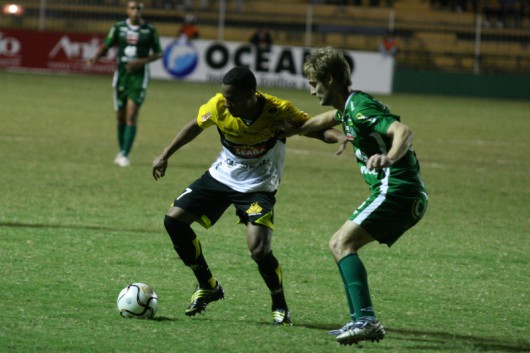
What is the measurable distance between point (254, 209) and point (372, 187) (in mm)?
832

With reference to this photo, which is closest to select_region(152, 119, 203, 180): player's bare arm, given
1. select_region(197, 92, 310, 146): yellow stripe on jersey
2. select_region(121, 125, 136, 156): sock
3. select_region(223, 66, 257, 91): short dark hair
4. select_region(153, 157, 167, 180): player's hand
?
select_region(153, 157, 167, 180): player's hand

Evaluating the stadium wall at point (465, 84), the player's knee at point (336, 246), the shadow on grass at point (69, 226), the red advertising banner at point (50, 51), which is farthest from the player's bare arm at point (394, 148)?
the stadium wall at point (465, 84)

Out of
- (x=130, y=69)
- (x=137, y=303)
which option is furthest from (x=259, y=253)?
(x=130, y=69)

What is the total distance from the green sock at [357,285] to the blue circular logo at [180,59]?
89.1 feet

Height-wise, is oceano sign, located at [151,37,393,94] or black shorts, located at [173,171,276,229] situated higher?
black shorts, located at [173,171,276,229]

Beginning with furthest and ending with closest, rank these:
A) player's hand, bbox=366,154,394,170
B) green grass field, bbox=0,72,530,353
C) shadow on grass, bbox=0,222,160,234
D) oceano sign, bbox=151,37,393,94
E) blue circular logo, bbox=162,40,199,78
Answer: blue circular logo, bbox=162,40,199,78 < oceano sign, bbox=151,37,393,94 < shadow on grass, bbox=0,222,160,234 < green grass field, bbox=0,72,530,353 < player's hand, bbox=366,154,394,170

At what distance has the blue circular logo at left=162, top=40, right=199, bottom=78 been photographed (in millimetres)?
32500

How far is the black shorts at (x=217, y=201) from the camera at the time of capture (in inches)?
251

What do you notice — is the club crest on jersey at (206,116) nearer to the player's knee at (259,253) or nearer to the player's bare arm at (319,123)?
the player's bare arm at (319,123)

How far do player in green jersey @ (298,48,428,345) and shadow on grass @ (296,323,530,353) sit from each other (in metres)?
0.41

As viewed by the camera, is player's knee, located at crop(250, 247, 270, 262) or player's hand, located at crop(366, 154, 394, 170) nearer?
player's hand, located at crop(366, 154, 394, 170)

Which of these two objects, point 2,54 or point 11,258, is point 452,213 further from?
point 2,54

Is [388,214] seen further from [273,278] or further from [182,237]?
[182,237]

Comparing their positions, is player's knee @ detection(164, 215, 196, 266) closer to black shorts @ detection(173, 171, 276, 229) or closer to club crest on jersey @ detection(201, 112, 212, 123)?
black shorts @ detection(173, 171, 276, 229)
